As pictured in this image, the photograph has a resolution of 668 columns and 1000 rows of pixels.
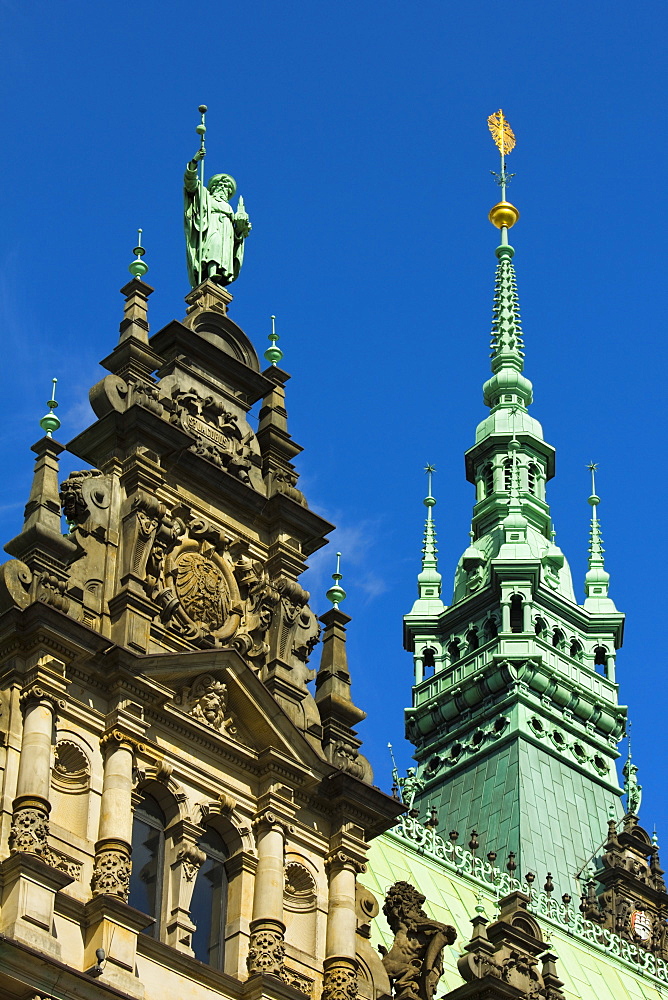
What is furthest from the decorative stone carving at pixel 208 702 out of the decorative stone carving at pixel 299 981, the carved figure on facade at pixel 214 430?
the carved figure on facade at pixel 214 430

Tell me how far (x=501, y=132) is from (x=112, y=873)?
4806cm

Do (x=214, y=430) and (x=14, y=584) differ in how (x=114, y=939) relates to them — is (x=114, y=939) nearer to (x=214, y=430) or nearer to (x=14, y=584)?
(x=14, y=584)

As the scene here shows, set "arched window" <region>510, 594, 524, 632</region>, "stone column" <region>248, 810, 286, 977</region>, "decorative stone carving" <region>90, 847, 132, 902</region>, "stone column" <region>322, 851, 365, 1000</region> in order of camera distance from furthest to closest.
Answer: "arched window" <region>510, 594, 524, 632</region>, "stone column" <region>322, 851, 365, 1000</region>, "stone column" <region>248, 810, 286, 977</region>, "decorative stone carving" <region>90, 847, 132, 902</region>

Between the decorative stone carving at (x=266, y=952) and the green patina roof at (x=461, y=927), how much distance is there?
6.90 m

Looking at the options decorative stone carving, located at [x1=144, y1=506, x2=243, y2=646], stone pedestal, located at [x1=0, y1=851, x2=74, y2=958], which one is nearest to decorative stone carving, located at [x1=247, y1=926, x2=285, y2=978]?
stone pedestal, located at [x1=0, y1=851, x2=74, y2=958]

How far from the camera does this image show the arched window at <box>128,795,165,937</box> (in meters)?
37.4

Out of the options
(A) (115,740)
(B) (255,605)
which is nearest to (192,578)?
(B) (255,605)

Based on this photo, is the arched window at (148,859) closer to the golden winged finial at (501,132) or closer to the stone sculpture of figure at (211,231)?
the stone sculpture of figure at (211,231)

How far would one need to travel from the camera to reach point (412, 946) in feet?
135

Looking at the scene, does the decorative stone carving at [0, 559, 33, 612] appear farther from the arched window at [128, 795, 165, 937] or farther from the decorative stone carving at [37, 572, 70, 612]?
the arched window at [128, 795, 165, 937]

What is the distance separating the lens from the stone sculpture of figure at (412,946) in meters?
Answer: 40.7

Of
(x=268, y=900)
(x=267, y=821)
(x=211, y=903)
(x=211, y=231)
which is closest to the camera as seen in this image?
(x=268, y=900)

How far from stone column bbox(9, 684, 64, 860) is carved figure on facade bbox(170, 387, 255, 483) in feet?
23.1

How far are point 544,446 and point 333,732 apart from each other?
31008 millimetres
